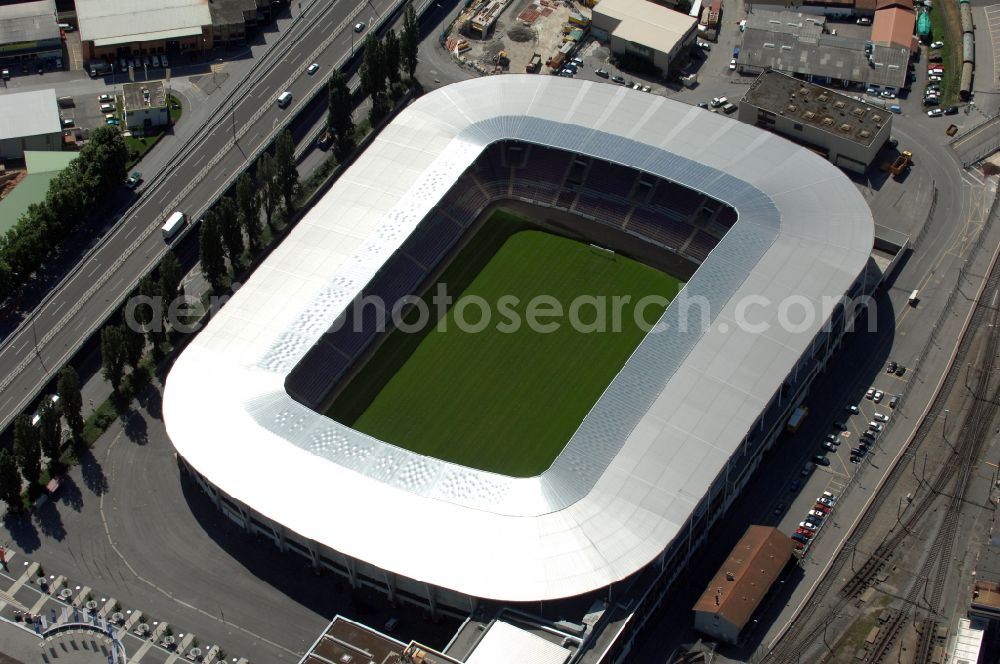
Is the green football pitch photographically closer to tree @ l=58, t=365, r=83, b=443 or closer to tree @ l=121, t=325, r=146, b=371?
tree @ l=121, t=325, r=146, b=371

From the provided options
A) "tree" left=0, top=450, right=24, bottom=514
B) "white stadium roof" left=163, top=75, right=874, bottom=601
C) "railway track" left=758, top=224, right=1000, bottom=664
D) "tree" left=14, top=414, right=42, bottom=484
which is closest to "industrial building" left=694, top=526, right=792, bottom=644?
"railway track" left=758, top=224, right=1000, bottom=664

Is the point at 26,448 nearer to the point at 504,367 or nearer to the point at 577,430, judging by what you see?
the point at 504,367

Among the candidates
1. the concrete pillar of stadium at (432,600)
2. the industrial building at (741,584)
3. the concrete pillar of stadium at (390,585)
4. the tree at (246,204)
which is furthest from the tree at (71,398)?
the industrial building at (741,584)

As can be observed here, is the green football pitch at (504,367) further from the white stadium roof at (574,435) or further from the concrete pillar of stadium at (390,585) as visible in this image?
the concrete pillar of stadium at (390,585)

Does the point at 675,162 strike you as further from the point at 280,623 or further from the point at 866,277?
the point at 280,623

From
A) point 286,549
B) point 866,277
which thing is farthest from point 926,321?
point 286,549
